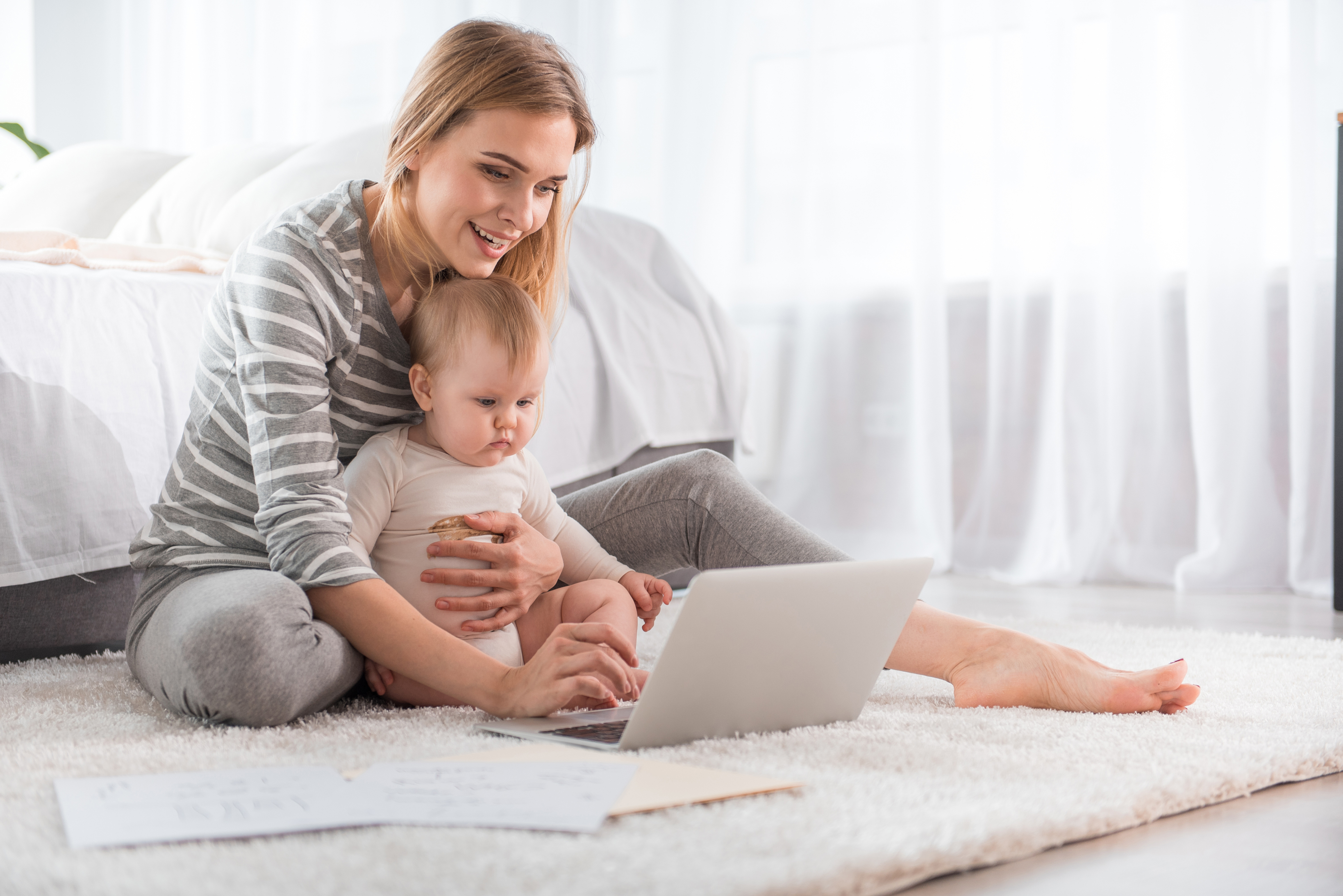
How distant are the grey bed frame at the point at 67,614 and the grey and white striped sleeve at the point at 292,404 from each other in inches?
15.5

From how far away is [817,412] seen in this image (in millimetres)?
2613

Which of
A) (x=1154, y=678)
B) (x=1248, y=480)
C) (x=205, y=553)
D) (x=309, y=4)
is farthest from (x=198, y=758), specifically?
(x=309, y=4)

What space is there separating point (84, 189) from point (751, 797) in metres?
2.06

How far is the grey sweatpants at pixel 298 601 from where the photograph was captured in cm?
90

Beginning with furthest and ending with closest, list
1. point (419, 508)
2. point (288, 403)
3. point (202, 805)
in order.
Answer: point (419, 508)
point (288, 403)
point (202, 805)

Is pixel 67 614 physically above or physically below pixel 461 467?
below

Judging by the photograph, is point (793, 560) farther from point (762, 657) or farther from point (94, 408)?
point (94, 408)

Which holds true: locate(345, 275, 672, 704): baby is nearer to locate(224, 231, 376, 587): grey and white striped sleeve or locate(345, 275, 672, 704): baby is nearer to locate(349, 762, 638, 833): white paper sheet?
locate(224, 231, 376, 587): grey and white striped sleeve

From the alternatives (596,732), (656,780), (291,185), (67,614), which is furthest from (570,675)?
(291,185)

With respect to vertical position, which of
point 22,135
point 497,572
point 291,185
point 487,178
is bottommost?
point 497,572

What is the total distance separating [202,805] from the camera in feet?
2.19

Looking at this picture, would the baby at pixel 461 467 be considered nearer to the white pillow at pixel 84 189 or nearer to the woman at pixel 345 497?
the woman at pixel 345 497

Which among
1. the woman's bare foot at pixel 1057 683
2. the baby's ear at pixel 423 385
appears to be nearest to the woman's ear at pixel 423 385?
the baby's ear at pixel 423 385

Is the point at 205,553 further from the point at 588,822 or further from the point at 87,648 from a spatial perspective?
the point at 588,822
